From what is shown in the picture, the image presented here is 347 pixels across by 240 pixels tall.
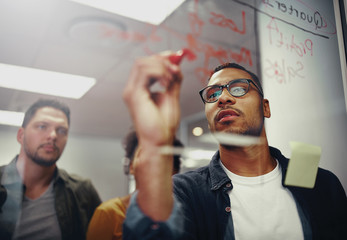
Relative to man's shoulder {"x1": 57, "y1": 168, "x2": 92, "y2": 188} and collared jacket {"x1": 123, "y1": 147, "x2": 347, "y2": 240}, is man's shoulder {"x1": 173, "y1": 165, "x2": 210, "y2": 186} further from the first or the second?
man's shoulder {"x1": 57, "y1": 168, "x2": 92, "y2": 188}

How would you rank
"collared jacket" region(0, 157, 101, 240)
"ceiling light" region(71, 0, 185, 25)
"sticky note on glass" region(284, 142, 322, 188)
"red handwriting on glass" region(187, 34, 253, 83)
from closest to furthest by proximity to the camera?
1. "collared jacket" region(0, 157, 101, 240)
2. "ceiling light" region(71, 0, 185, 25)
3. "red handwriting on glass" region(187, 34, 253, 83)
4. "sticky note on glass" region(284, 142, 322, 188)

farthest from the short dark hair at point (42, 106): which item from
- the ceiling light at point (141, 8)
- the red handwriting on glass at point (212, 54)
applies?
the red handwriting on glass at point (212, 54)

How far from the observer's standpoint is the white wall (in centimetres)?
73

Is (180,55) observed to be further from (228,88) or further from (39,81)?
(39,81)

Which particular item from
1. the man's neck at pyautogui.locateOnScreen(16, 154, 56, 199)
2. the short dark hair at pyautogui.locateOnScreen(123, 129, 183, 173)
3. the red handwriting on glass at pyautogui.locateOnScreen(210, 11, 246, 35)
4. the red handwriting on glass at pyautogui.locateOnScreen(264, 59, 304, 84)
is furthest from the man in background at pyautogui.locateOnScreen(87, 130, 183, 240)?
the red handwriting on glass at pyautogui.locateOnScreen(264, 59, 304, 84)

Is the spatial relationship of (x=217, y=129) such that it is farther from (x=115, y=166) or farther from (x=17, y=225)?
(x=17, y=225)

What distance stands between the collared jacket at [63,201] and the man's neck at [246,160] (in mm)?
438

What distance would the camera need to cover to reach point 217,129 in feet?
3.26

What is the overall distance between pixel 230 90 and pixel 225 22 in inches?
9.8

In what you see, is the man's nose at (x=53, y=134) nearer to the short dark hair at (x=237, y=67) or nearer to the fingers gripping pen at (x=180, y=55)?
the fingers gripping pen at (x=180, y=55)

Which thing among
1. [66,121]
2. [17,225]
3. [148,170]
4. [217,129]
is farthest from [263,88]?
[17,225]

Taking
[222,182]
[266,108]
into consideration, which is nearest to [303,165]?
[266,108]

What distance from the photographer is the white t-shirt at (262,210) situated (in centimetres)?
94

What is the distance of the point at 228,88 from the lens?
1.01 m
